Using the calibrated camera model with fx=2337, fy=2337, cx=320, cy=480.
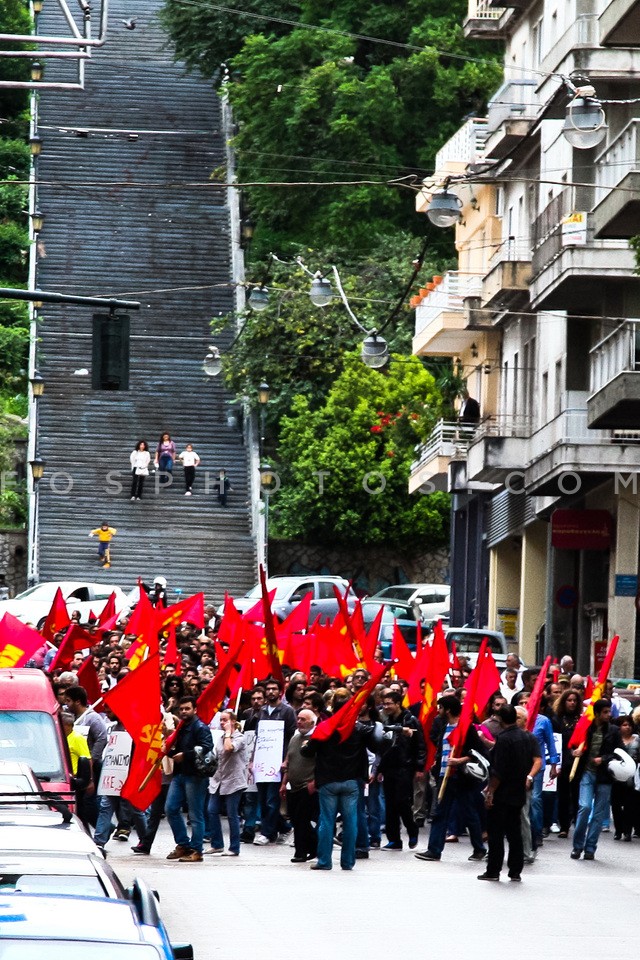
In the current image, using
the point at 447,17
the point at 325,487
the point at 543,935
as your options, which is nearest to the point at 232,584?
the point at 325,487

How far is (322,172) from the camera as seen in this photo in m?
60.0

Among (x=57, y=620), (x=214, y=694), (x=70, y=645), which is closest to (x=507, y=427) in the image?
(x=57, y=620)

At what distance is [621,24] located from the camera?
31.3 m

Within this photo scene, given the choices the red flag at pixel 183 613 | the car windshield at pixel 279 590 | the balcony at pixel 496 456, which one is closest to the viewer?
the red flag at pixel 183 613

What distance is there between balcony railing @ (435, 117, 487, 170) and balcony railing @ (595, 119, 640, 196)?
1409 centimetres

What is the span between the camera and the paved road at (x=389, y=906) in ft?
51.1

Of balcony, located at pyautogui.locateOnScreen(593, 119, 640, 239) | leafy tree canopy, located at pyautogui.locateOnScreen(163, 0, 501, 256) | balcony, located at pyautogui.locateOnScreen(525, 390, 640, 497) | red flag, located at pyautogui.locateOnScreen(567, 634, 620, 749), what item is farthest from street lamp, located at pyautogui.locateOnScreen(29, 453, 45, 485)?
red flag, located at pyautogui.locateOnScreen(567, 634, 620, 749)

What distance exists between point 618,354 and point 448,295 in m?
16.8

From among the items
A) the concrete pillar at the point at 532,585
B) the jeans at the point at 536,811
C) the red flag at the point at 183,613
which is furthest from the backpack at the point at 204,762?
the concrete pillar at the point at 532,585

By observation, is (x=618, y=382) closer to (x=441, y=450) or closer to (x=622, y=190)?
(x=622, y=190)

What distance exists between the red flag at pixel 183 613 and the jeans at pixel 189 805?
25.4 feet

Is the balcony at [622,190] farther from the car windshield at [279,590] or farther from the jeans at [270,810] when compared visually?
the car windshield at [279,590]

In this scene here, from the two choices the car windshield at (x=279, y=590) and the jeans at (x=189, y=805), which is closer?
the jeans at (x=189, y=805)

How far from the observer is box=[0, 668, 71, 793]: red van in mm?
18141
